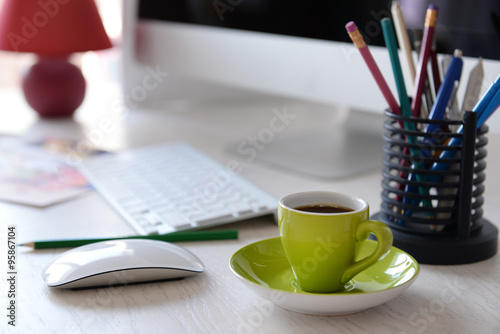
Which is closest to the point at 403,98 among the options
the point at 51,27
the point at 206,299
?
the point at 206,299

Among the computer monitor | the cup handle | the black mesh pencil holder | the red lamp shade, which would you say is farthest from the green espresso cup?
the red lamp shade

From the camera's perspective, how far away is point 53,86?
3.65ft

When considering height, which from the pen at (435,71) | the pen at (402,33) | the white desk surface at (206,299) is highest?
the pen at (402,33)

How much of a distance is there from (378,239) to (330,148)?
475mm

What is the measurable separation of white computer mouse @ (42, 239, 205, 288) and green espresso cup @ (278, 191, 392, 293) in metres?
0.09

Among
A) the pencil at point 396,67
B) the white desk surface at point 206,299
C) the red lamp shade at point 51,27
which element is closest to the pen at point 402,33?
the pencil at point 396,67

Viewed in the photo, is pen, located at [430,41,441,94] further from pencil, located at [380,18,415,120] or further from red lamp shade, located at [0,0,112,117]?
red lamp shade, located at [0,0,112,117]

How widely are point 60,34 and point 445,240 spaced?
723mm

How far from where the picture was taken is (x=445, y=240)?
1.78ft

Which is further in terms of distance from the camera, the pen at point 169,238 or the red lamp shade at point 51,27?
the red lamp shade at point 51,27

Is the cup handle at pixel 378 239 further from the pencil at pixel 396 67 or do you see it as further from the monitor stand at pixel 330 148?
the monitor stand at pixel 330 148

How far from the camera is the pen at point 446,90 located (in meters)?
0.53

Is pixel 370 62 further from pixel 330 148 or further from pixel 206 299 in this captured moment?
pixel 330 148

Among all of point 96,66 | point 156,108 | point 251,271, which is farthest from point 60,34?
point 96,66
